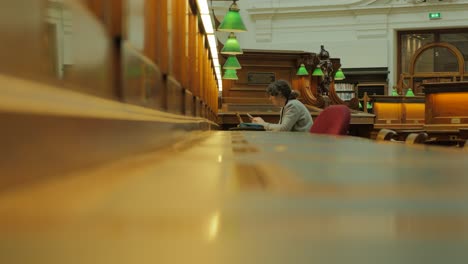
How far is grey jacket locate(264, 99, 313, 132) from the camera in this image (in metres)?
5.60

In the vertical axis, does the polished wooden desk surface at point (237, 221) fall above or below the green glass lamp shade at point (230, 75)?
below

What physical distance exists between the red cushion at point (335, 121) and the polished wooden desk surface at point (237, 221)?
153 inches

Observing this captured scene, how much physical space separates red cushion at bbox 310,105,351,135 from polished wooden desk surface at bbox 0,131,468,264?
3.88m

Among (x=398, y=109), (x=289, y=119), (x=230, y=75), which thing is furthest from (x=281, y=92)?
(x=398, y=109)

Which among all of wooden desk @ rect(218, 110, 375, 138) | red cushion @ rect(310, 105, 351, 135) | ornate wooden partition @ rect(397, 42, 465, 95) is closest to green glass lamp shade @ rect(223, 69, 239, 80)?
wooden desk @ rect(218, 110, 375, 138)

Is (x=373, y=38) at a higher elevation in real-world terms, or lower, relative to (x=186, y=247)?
higher

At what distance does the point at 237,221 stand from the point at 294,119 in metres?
5.30

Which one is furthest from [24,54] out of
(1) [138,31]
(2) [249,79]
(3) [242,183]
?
(2) [249,79]

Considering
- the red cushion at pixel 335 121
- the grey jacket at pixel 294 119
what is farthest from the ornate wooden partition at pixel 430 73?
the red cushion at pixel 335 121

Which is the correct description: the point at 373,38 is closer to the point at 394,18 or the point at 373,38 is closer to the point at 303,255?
the point at 394,18

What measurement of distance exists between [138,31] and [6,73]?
1792mm

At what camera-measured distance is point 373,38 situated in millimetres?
17047

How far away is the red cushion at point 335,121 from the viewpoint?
4477 mm

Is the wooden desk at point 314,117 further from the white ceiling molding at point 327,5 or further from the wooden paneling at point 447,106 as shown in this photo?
the white ceiling molding at point 327,5
